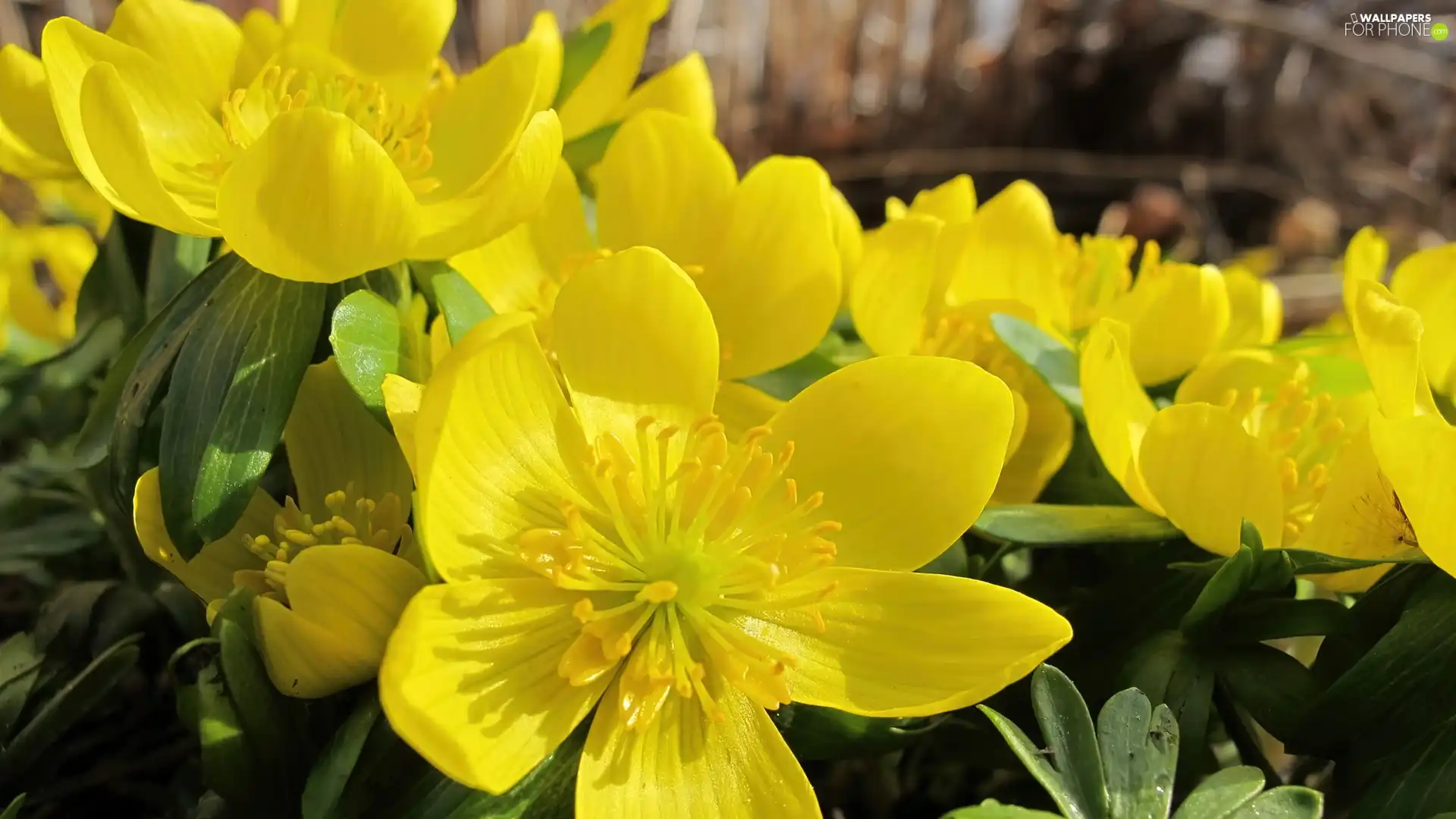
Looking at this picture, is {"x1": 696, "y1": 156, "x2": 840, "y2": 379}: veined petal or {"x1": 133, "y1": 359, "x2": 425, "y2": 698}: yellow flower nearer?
{"x1": 133, "y1": 359, "x2": 425, "y2": 698}: yellow flower

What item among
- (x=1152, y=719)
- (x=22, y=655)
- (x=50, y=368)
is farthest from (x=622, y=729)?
(x=50, y=368)

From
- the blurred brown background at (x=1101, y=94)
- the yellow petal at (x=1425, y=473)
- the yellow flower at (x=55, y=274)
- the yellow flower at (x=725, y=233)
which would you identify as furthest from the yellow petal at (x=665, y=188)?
the blurred brown background at (x=1101, y=94)

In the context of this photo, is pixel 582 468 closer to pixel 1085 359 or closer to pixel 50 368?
pixel 1085 359

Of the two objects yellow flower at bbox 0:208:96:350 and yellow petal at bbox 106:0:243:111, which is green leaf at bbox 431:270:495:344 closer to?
yellow petal at bbox 106:0:243:111

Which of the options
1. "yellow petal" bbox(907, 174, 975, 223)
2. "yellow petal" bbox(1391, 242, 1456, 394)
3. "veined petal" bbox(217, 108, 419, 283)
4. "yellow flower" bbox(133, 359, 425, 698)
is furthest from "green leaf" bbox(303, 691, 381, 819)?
"yellow petal" bbox(1391, 242, 1456, 394)

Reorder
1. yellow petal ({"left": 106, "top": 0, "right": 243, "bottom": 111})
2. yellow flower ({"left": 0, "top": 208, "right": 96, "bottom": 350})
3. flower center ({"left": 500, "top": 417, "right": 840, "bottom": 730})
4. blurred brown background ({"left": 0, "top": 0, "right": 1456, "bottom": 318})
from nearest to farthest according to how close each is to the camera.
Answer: flower center ({"left": 500, "top": 417, "right": 840, "bottom": 730}), yellow petal ({"left": 106, "top": 0, "right": 243, "bottom": 111}), yellow flower ({"left": 0, "top": 208, "right": 96, "bottom": 350}), blurred brown background ({"left": 0, "top": 0, "right": 1456, "bottom": 318})

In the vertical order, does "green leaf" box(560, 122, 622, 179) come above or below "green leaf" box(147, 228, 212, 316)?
above

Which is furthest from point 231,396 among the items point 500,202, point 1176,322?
point 1176,322
